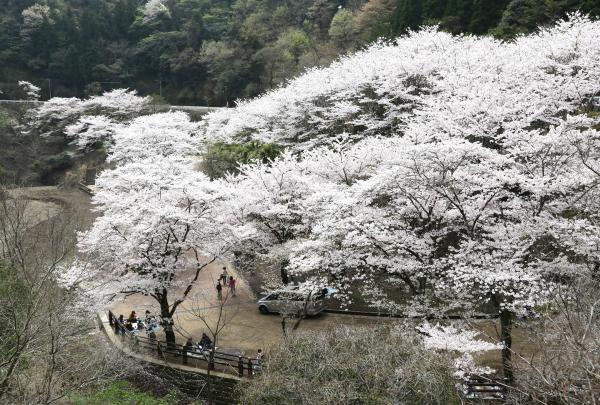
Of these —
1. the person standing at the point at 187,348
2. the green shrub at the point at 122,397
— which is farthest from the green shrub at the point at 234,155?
the green shrub at the point at 122,397

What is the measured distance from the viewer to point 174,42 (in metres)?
55.2

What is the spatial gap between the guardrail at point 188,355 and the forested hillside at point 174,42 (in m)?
29.8

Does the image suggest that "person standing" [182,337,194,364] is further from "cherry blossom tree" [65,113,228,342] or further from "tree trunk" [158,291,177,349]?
"cherry blossom tree" [65,113,228,342]

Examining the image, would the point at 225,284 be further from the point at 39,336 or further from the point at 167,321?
the point at 39,336

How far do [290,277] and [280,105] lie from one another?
38.6 feet

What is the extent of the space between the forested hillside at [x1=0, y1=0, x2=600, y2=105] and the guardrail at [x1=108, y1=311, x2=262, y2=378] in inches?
1174

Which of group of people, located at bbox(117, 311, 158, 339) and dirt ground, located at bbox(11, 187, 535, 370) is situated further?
group of people, located at bbox(117, 311, 158, 339)

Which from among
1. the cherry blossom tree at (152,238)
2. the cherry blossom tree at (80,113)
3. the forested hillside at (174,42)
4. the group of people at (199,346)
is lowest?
the group of people at (199,346)

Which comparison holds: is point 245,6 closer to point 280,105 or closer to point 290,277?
point 280,105

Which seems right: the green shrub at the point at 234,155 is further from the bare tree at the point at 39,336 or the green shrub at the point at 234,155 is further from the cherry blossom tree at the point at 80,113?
the cherry blossom tree at the point at 80,113

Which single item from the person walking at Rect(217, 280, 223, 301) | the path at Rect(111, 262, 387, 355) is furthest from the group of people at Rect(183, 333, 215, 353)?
the person walking at Rect(217, 280, 223, 301)

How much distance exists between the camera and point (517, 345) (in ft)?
40.1

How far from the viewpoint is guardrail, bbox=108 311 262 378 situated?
12.2 m

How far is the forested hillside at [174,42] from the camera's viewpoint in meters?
44.9
